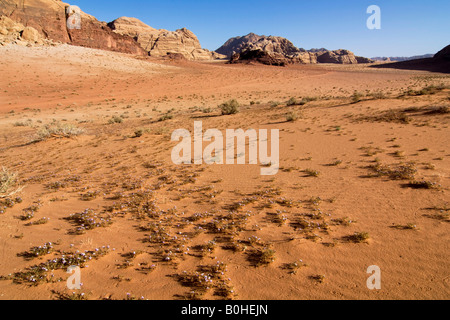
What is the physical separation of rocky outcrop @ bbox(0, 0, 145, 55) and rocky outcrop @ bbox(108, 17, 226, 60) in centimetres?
2376

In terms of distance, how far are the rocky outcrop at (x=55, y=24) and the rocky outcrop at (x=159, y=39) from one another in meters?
23.8

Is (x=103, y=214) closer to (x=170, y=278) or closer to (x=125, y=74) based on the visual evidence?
(x=170, y=278)

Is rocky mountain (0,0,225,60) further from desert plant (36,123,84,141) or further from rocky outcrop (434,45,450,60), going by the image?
rocky outcrop (434,45,450,60)

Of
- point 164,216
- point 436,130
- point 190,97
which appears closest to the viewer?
point 164,216

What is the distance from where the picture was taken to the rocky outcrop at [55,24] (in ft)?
189

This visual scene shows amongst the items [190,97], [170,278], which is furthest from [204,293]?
[190,97]

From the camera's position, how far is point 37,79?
36906mm

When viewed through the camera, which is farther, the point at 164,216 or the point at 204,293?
the point at 164,216

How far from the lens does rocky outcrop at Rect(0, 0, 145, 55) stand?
189 feet

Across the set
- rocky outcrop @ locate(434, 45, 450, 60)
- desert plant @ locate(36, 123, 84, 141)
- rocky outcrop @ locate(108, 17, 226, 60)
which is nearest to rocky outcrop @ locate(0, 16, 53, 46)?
rocky outcrop @ locate(108, 17, 226, 60)

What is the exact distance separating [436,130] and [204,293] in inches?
425

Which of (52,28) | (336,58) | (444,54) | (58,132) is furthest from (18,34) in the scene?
(336,58)
